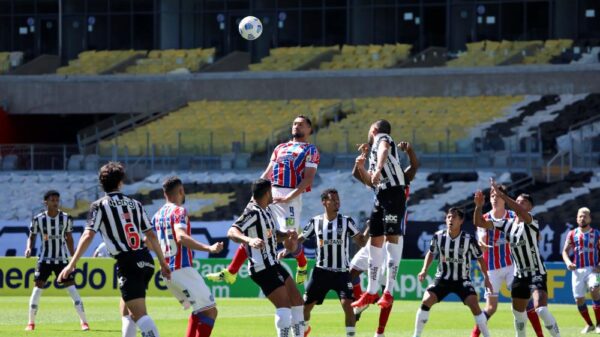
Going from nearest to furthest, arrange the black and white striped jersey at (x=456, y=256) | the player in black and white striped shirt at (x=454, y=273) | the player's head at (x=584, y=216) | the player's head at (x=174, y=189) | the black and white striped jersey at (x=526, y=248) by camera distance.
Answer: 1. the player's head at (x=174, y=189)
2. the black and white striped jersey at (x=526, y=248)
3. the player in black and white striped shirt at (x=454, y=273)
4. the black and white striped jersey at (x=456, y=256)
5. the player's head at (x=584, y=216)

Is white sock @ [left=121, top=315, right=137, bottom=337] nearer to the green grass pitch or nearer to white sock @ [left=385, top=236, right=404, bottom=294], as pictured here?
white sock @ [left=385, top=236, right=404, bottom=294]

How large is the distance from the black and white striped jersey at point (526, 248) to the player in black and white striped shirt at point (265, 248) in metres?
3.60

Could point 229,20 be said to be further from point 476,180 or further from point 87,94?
point 476,180

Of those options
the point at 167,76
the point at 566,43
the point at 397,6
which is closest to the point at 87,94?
the point at 167,76

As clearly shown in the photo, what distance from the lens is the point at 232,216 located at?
41594 mm

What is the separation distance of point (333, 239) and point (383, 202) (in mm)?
2521

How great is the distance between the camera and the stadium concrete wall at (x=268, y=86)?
48.0 meters

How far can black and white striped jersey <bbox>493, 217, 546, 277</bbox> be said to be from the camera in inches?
733

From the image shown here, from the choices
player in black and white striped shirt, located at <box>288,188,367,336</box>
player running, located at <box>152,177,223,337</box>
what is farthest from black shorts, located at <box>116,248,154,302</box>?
player in black and white striped shirt, located at <box>288,188,367,336</box>

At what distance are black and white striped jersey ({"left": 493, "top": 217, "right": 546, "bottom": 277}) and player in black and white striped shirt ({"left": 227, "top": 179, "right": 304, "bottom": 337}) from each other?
142 inches

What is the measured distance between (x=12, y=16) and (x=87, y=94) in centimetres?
891

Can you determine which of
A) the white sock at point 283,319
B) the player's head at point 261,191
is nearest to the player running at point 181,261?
the white sock at point 283,319

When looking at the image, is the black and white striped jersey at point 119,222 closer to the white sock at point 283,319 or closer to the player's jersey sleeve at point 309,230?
the white sock at point 283,319

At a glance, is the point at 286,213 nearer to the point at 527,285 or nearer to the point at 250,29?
the point at 527,285
